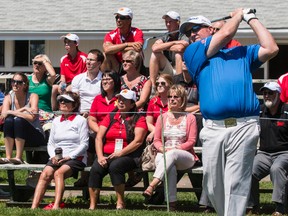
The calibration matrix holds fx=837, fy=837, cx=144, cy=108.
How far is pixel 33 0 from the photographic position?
26.6 metres

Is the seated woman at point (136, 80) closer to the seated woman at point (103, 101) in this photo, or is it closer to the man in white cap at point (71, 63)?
the seated woman at point (103, 101)

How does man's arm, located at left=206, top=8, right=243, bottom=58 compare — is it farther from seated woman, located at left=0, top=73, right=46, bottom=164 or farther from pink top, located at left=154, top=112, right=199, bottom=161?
seated woman, located at left=0, top=73, right=46, bottom=164

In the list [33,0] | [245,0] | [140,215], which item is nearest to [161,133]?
[140,215]

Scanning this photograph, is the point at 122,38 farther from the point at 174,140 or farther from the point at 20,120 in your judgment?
the point at 174,140

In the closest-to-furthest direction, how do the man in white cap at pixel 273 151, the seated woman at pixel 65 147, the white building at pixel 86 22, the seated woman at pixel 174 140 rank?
the man in white cap at pixel 273 151 < the seated woman at pixel 174 140 < the seated woman at pixel 65 147 < the white building at pixel 86 22

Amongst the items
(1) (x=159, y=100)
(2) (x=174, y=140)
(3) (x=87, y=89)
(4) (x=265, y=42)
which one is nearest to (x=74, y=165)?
(2) (x=174, y=140)

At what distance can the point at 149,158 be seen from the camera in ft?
34.5

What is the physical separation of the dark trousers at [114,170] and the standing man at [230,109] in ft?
9.00

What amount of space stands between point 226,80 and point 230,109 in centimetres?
26

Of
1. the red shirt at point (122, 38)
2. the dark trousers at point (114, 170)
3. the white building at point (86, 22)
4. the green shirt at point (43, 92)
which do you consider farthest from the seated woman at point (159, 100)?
the white building at point (86, 22)

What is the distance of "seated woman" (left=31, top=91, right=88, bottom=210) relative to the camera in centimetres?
1058

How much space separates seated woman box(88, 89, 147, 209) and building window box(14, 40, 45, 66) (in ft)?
49.8

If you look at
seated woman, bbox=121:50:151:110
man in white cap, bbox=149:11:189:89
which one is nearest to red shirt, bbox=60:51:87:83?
man in white cap, bbox=149:11:189:89

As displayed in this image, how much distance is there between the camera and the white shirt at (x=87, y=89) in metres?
12.1
